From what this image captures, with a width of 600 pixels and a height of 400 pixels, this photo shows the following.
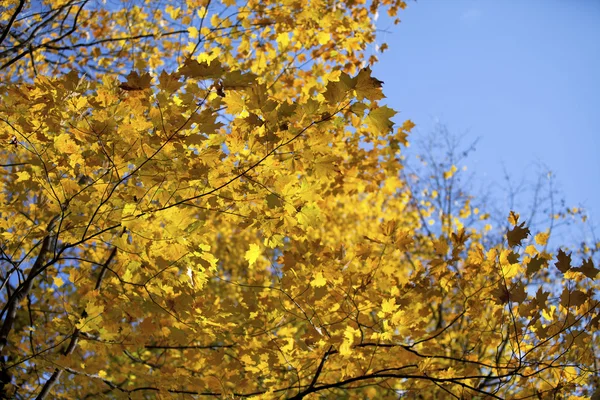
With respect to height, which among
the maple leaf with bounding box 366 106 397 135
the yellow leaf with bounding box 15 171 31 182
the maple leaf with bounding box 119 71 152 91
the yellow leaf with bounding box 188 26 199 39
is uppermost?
the yellow leaf with bounding box 188 26 199 39

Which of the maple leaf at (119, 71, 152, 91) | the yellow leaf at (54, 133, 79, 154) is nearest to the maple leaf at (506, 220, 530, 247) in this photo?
the maple leaf at (119, 71, 152, 91)

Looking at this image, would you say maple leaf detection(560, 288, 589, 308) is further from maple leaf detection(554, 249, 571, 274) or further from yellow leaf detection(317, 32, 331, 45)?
yellow leaf detection(317, 32, 331, 45)

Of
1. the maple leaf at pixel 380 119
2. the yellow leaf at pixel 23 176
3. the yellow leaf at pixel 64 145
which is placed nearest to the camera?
Result: the maple leaf at pixel 380 119

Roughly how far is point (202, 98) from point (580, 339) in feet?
6.61

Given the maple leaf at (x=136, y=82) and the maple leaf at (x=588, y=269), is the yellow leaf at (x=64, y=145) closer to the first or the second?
the maple leaf at (x=136, y=82)

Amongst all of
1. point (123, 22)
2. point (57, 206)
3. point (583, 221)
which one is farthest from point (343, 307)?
point (583, 221)

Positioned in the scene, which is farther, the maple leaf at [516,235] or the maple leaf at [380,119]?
the maple leaf at [516,235]

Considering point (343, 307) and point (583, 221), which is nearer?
point (343, 307)

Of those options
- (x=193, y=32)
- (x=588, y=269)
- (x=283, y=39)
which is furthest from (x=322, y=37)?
(x=588, y=269)

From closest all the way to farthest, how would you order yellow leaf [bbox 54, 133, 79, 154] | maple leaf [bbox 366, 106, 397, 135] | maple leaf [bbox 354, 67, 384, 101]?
maple leaf [bbox 354, 67, 384, 101], maple leaf [bbox 366, 106, 397, 135], yellow leaf [bbox 54, 133, 79, 154]

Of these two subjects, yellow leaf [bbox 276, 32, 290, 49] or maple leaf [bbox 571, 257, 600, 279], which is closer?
maple leaf [bbox 571, 257, 600, 279]

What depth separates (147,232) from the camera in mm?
1966

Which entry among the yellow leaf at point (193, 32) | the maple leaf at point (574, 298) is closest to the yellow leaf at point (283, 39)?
the yellow leaf at point (193, 32)

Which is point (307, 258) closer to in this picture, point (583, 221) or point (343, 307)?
point (343, 307)
